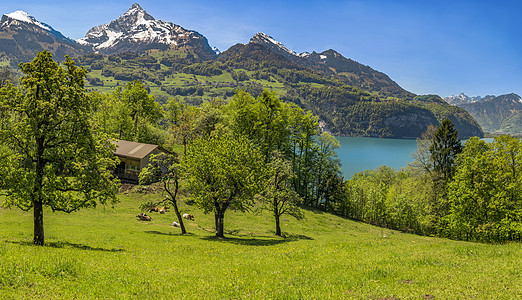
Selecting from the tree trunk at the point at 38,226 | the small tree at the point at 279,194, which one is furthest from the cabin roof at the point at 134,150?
the tree trunk at the point at 38,226

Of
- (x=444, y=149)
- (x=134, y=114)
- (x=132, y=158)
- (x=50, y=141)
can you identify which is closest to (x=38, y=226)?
(x=50, y=141)

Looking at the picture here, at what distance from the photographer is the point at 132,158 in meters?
58.4

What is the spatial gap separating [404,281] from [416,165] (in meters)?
50.8

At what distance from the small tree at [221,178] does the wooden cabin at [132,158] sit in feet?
92.5

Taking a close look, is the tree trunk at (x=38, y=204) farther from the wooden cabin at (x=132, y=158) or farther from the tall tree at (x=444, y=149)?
the tall tree at (x=444, y=149)

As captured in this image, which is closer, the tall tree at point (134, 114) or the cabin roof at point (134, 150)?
the cabin roof at point (134, 150)

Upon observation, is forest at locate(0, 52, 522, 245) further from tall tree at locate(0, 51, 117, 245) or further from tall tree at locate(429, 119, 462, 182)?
tall tree at locate(429, 119, 462, 182)

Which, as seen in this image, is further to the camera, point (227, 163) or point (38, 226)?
point (227, 163)

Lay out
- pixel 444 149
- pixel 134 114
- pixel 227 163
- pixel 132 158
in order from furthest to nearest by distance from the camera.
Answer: pixel 134 114 < pixel 132 158 < pixel 444 149 < pixel 227 163

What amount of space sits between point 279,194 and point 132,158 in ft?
119

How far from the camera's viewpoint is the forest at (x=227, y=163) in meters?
19.8

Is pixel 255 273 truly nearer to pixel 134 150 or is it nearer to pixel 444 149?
pixel 134 150

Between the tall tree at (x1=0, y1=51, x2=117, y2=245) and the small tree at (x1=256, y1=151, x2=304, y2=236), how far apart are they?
1994 centimetres

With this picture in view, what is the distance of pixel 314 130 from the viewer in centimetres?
6581
